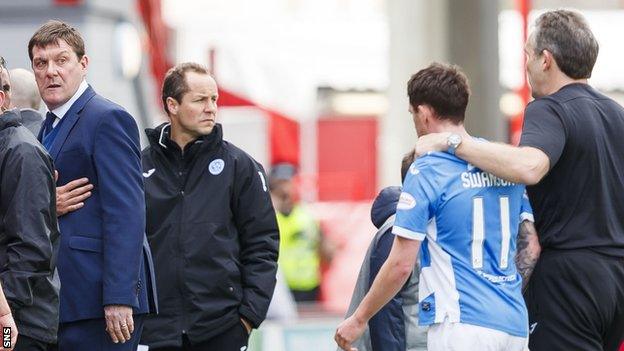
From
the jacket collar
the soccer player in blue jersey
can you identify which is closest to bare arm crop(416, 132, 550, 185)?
A: the soccer player in blue jersey

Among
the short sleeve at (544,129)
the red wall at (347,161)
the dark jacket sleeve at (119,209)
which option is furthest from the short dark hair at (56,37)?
the red wall at (347,161)

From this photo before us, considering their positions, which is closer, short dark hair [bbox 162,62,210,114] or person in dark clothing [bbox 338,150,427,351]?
person in dark clothing [bbox 338,150,427,351]

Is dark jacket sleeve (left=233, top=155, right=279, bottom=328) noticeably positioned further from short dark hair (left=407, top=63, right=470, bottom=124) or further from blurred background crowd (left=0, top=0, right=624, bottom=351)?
short dark hair (left=407, top=63, right=470, bottom=124)

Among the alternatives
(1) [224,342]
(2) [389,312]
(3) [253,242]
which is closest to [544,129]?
(2) [389,312]

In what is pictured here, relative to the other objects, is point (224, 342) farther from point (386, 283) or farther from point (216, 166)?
point (386, 283)

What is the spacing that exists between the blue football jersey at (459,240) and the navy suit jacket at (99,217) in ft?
3.61

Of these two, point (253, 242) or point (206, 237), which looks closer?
point (206, 237)

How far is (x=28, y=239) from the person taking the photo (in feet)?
16.9

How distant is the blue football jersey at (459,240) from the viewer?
209 inches

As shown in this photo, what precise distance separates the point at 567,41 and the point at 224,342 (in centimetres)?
208

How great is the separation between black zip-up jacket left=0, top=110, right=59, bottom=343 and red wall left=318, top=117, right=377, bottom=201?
60.9 feet

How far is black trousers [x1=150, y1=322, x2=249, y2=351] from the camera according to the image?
21.5ft

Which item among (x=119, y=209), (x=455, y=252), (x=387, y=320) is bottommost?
(x=387, y=320)

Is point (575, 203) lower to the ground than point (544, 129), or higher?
lower
